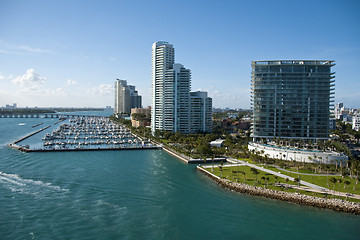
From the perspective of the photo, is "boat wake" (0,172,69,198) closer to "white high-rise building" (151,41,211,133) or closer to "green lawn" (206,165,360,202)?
"green lawn" (206,165,360,202)

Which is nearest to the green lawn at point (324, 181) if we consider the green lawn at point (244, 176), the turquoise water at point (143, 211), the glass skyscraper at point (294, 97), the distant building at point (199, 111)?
the green lawn at point (244, 176)

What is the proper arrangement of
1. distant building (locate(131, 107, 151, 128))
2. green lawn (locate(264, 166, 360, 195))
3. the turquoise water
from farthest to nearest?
distant building (locate(131, 107, 151, 128)) < green lawn (locate(264, 166, 360, 195)) < the turquoise water

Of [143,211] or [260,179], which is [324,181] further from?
[143,211]

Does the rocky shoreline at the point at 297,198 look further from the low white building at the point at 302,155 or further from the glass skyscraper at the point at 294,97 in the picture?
the glass skyscraper at the point at 294,97

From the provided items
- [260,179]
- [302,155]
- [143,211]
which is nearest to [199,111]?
[302,155]

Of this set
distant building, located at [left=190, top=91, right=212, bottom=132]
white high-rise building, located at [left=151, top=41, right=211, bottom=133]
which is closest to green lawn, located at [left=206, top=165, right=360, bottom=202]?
white high-rise building, located at [left=151, top=41, right=211, bottom=133]

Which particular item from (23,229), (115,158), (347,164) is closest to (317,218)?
(347,164)

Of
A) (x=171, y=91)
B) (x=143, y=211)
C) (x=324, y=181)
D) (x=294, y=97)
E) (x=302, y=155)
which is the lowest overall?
(x=143, y=211)
